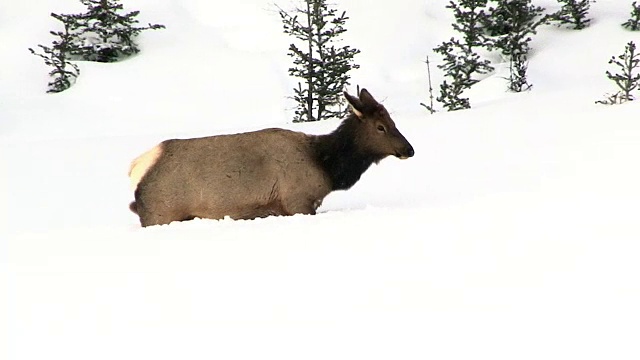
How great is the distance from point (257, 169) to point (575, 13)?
20.2 metres

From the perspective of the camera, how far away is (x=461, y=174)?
8234 mm

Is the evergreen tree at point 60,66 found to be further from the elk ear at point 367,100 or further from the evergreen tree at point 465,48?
the elk ear at point 367,100

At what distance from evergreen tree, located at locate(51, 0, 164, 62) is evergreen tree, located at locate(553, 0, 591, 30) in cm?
1339

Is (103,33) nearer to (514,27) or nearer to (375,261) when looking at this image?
(514,27)

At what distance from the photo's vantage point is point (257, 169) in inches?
248

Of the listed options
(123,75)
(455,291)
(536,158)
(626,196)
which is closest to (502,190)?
(626,196)

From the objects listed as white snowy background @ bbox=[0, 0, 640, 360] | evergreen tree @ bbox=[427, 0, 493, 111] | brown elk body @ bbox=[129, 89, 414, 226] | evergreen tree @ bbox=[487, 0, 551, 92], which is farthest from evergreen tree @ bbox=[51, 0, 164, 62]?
brown elk body @ bbox=[129, 89, 414, 226]

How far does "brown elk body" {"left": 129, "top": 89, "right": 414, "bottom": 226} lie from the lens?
6.16 m

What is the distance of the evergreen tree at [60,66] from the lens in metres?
23.9

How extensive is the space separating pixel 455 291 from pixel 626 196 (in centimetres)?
240

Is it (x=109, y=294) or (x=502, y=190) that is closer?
(x=109, y=294)

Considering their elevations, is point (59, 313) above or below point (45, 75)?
above

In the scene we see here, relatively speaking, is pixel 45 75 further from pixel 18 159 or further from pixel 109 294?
pixel 109 294

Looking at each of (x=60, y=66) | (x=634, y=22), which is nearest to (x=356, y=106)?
(x=634, y=22)
